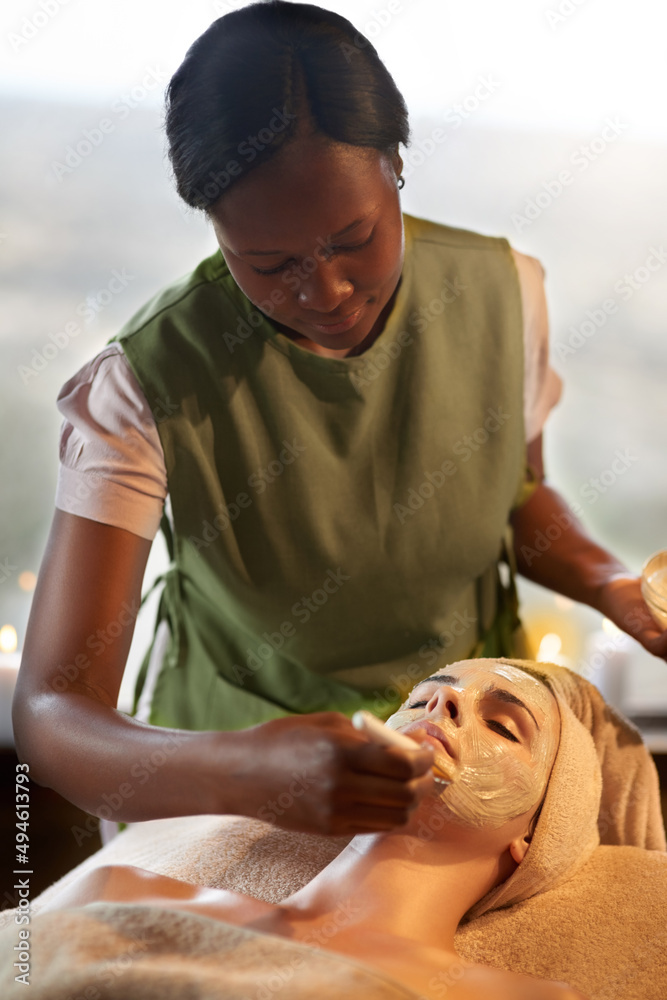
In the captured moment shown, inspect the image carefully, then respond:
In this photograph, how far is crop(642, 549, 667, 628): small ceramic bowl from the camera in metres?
1.34

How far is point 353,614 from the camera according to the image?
1466 millimetres

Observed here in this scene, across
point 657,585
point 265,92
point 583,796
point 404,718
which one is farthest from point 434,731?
point 265,92

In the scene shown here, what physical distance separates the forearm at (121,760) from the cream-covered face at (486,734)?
1.25 ft

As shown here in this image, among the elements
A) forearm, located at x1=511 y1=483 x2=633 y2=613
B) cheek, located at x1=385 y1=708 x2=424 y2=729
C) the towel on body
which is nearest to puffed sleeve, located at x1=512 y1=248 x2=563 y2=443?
forearm, located at x1=511 y1=483 x2=633 y2=613

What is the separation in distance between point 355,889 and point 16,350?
1526 mm

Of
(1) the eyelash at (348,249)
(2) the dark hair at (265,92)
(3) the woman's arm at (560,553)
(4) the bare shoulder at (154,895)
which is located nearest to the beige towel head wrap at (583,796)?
(3) the woman's arm at (560,553)

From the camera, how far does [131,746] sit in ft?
3.36

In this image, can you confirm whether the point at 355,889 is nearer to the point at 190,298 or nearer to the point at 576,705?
the point at 576,705

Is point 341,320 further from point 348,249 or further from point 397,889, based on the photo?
point 397,889

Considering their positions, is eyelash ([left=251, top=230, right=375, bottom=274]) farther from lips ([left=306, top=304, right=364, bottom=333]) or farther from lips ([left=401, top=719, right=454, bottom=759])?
lips ([left=401, top=719, right=454, bottom=759])

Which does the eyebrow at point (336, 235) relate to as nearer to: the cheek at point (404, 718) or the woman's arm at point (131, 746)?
the woman's arm at point (131, 746)

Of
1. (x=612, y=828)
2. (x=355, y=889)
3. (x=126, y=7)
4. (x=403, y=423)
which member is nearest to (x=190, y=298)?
(x=403, y=423)

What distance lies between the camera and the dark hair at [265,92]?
100cm

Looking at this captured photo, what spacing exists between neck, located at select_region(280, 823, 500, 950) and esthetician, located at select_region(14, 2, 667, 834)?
0.93ft
